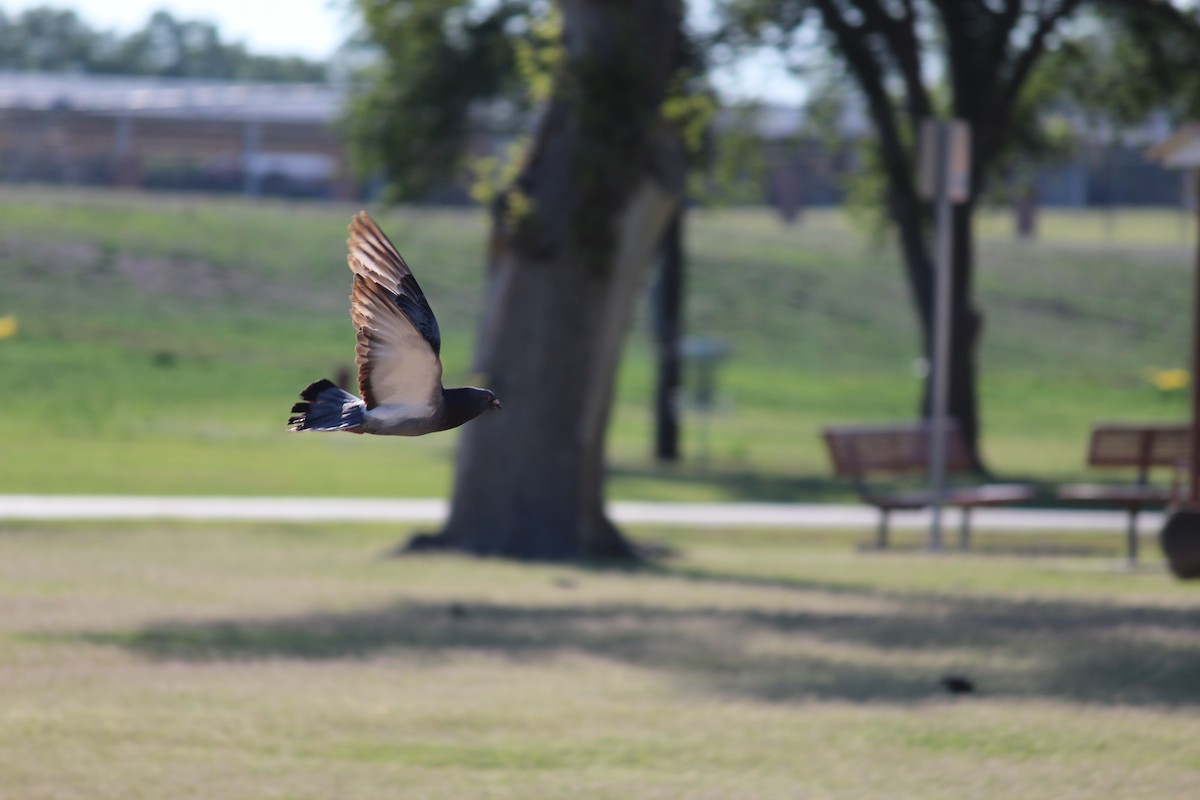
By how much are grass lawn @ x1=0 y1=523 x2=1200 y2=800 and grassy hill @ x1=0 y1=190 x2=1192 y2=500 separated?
9082mm

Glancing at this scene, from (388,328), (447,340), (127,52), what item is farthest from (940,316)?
(127,52)

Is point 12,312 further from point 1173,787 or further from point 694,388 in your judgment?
point 1173,787

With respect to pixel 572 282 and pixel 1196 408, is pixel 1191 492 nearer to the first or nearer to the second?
pixel 1196 408

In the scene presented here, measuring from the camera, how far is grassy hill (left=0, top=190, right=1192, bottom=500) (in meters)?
26.1

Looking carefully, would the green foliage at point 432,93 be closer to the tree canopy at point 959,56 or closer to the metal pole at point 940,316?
the tree canopy at point 959,56

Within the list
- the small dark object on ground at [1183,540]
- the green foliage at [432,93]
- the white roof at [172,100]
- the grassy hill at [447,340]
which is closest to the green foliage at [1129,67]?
the grassy hill at [447,340]

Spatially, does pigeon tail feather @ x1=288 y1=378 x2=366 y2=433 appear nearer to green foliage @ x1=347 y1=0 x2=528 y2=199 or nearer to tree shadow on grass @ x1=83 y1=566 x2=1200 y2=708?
tree shadow on grass @ x1=83 y1=566 x2=1200 y2=708

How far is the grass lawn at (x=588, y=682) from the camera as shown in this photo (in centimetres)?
728

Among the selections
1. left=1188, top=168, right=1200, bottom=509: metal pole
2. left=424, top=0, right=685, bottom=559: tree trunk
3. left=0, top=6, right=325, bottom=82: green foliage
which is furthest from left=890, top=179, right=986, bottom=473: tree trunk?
left=0, top=6, right=325, bottom=82: green foliage

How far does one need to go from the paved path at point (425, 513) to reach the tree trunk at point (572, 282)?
2893mm

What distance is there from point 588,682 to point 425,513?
10177 mm

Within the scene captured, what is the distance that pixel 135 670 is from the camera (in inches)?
367

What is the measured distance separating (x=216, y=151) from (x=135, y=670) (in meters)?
50.2

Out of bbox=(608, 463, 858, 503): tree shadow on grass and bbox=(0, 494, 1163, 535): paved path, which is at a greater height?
bbox=(0, 494, 1163, 535): paved path
